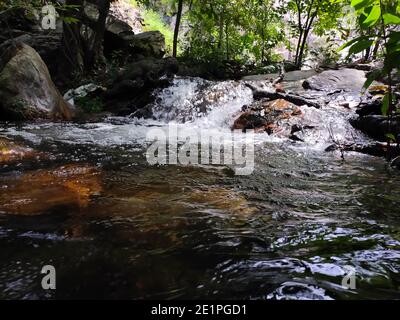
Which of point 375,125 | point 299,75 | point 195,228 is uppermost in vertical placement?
point 299,75

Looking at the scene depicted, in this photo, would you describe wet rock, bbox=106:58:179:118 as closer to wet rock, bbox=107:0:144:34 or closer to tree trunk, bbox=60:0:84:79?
tree trunk, bbox=60:0:84:79

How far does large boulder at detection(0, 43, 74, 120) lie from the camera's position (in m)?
7.26

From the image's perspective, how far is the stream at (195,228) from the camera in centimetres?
175

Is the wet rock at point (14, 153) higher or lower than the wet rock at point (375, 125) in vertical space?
lower

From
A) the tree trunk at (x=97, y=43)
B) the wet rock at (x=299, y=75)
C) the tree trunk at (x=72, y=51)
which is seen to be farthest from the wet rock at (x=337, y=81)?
the tree trunk at (x=72, y=51)

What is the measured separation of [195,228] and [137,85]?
8026mm

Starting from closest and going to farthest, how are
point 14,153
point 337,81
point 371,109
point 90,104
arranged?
point 14,153 < point 371,109 < point 90,104 < point 337,81

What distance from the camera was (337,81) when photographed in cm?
953

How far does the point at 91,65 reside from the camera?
39.5 feet

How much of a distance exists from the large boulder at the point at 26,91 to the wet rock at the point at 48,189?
421 cm

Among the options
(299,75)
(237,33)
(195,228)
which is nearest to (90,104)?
(299,75)

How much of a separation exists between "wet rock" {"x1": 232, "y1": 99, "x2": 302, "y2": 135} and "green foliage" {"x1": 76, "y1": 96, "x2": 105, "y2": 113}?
3.71m

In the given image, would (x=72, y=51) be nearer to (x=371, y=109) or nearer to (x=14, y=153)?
(x=14, y=153)

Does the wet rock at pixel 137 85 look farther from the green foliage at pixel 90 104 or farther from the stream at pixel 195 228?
the stream at pixel 195 228
